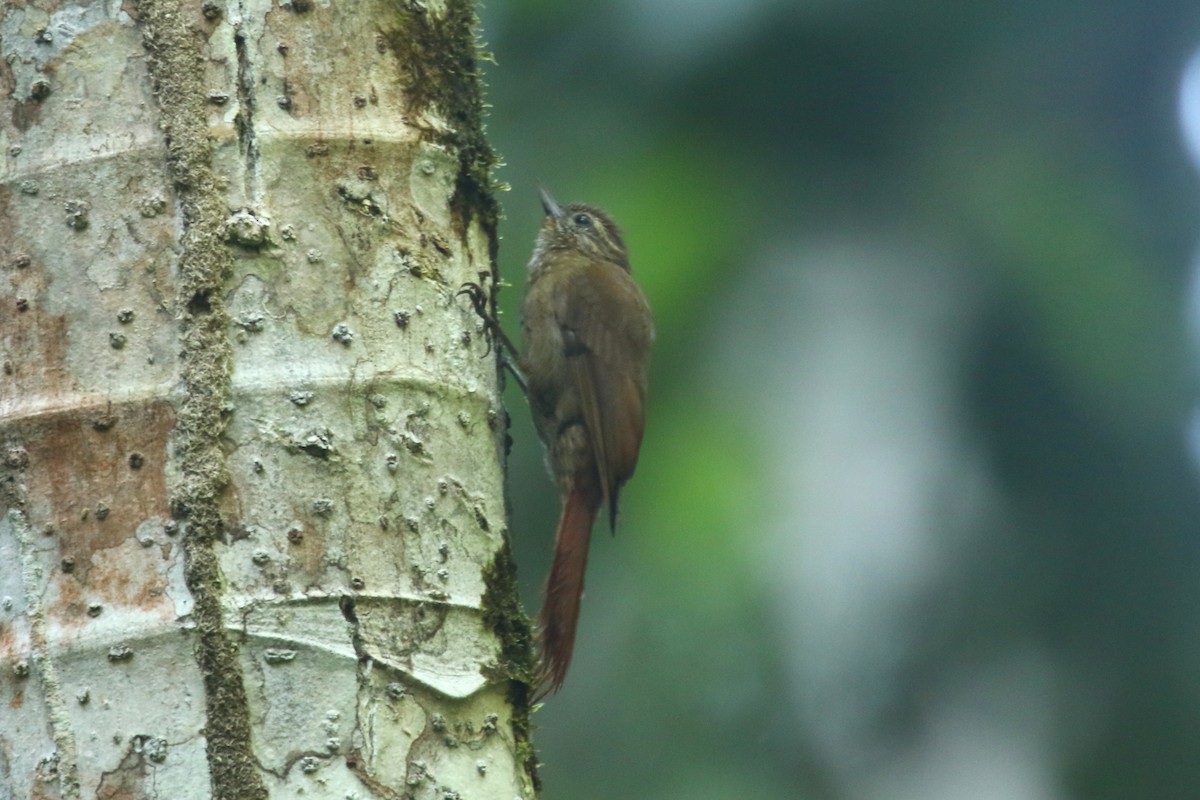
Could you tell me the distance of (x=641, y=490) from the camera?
5.59 metres

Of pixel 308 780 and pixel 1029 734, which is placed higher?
pixel 308 780

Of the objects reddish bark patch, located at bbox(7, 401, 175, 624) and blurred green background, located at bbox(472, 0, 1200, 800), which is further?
blurred green background, located at bbox(472, 0, 1200, 800)

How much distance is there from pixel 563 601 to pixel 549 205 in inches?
77.9

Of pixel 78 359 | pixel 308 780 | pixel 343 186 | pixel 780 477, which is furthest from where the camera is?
pixel 780 477

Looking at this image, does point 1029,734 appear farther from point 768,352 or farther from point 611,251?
point 611,251

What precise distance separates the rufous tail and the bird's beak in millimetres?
1438

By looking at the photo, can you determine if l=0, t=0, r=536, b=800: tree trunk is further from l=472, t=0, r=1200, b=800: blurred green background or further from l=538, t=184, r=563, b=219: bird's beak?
l=472, t=0, r=1200, b=800: blurred green background

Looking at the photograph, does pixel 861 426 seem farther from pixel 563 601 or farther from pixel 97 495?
pixel 97 495

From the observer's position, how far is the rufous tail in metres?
3.22

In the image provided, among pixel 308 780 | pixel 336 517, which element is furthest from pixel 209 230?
pixel 308 780

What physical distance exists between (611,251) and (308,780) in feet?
10.6

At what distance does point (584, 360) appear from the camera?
4.37 metres

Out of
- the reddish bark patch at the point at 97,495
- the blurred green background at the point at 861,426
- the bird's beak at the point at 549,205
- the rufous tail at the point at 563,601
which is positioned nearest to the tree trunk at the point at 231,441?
the reddish bark patch at the point at 97,495

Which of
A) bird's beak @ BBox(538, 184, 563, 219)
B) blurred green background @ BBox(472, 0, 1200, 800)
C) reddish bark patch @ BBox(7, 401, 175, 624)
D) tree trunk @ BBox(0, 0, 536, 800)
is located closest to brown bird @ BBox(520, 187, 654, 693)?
bird's beak @ BBox(538, 184, 563, 219)
